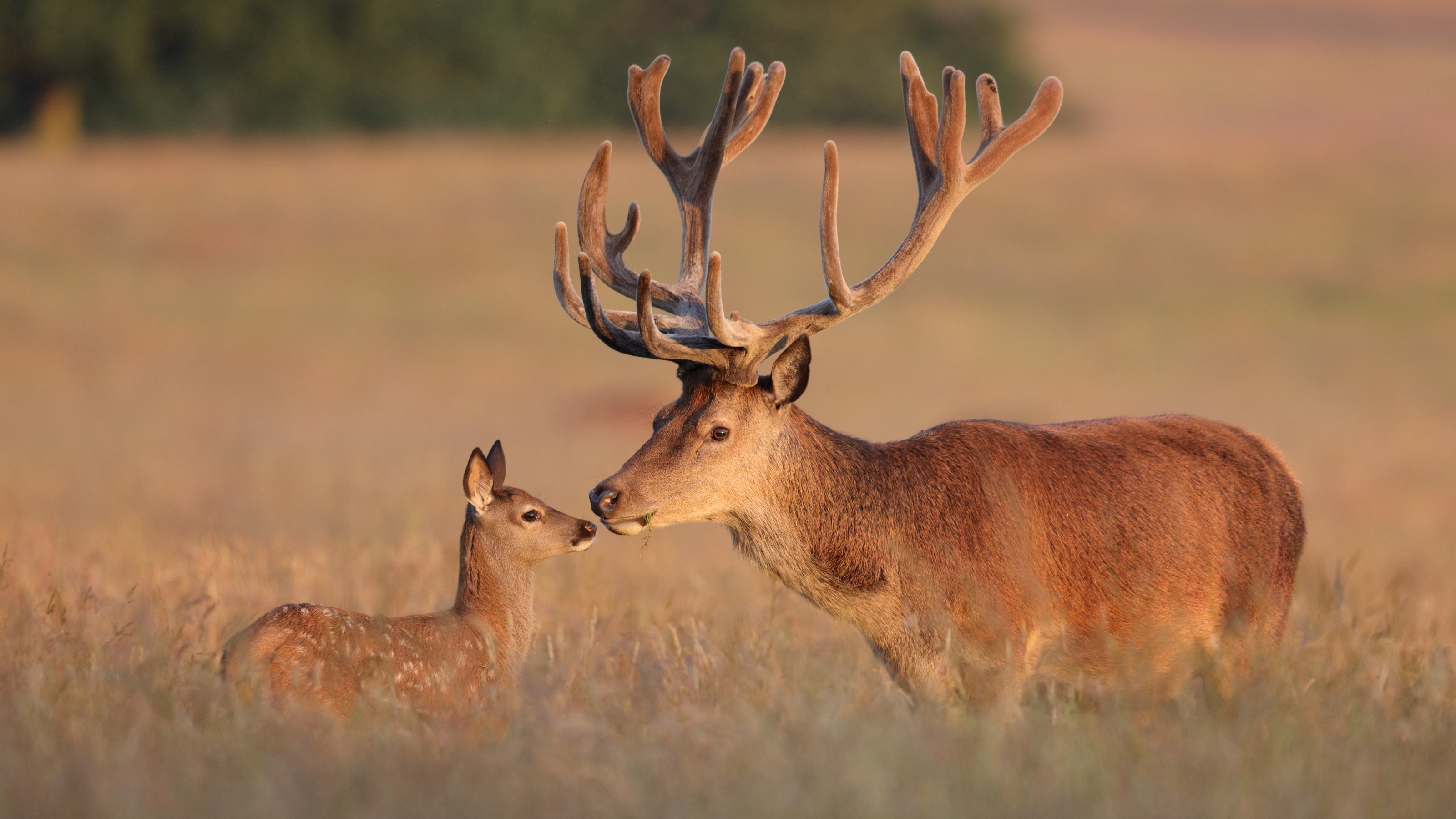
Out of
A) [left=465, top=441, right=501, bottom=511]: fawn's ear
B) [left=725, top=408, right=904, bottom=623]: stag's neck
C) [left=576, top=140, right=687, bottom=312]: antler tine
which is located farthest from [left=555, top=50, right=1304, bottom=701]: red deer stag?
[left=465, top=441, right=501, bottom=511]: fawn's ear

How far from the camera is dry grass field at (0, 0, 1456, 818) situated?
429 centimetres

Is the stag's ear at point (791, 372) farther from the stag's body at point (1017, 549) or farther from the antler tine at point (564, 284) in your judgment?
the antler tine at point (564, 284)

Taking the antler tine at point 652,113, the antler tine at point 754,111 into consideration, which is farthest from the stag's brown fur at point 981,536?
the antler tine at point 754,111

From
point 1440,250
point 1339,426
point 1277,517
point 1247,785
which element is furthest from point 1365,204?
point 1247,785

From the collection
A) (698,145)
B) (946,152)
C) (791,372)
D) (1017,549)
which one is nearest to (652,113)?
(698,145)

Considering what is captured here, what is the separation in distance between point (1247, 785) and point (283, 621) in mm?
2989

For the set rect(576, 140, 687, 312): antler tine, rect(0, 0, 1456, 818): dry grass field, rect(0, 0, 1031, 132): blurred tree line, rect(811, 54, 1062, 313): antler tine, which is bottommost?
rect(0, 0, 1456, 818): dry grass field

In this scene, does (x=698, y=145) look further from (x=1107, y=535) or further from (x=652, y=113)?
(x=1107, y=535)

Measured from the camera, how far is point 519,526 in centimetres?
605

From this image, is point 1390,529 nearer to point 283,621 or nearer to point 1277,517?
point 1277,517

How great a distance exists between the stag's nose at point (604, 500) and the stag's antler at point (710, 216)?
21.3 inches

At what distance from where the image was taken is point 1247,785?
4.19 metres

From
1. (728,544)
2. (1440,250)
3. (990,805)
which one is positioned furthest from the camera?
(1440,250)

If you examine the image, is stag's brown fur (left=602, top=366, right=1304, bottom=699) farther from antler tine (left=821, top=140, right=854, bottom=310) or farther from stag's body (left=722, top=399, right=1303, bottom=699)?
antler tine (left=821, top=140, right=854, bottom=310)
